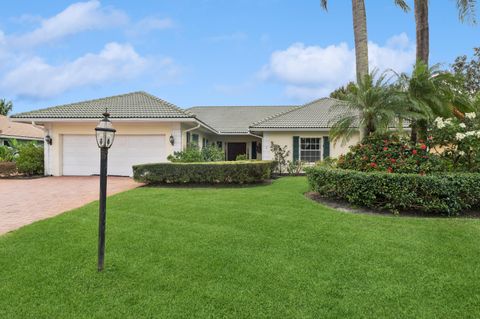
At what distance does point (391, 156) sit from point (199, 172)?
6907 millimetres

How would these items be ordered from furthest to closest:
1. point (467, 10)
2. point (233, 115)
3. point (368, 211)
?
point (233, 115), point (467, 10), point (368, 211)

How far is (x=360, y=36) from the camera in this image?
9.87m

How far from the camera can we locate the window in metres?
17.7

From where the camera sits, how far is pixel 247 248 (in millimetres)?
4930

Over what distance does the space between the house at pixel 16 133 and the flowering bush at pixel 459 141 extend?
26165mm

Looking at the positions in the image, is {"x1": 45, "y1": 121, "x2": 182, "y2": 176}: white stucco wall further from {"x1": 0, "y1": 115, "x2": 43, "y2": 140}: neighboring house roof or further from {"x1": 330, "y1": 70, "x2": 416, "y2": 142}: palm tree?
{"x1": 0, "y1": 115, "x2": 43, "y2": 140}: neighboring house roof

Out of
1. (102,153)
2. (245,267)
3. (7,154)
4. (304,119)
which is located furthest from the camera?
(304,119)

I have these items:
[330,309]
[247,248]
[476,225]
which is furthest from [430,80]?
[330,309]

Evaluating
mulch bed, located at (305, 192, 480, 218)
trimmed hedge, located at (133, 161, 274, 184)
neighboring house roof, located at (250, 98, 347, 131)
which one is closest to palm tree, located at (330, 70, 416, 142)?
mulch bed, located at (305, 192, 480, 218)

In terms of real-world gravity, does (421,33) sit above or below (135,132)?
above

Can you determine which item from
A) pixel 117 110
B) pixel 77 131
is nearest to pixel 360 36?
pixel 117 110

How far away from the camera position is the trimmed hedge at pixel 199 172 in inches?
476

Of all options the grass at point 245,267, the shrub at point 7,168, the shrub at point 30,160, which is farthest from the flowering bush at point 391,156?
the shrub at point 7,168

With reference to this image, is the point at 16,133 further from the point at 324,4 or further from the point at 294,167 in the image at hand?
the point at 324,4
